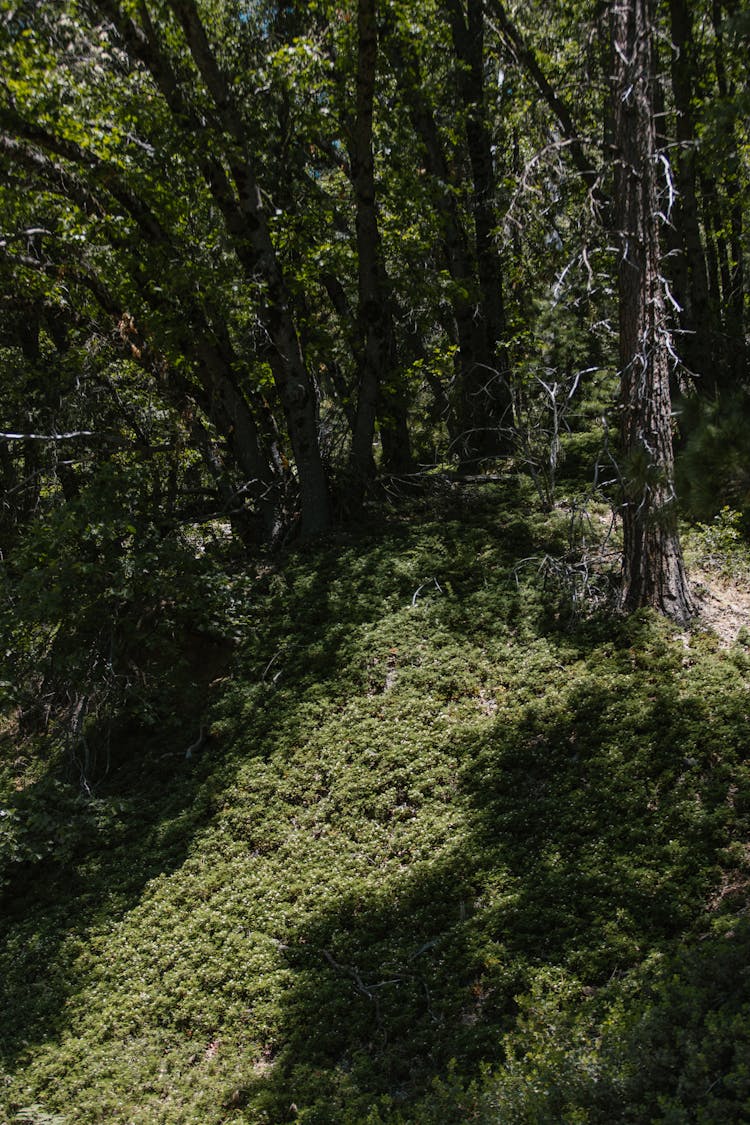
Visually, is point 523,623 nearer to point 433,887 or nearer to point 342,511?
point 433,887

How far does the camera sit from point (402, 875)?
221 inches

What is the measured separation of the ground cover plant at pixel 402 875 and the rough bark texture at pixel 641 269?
106 centimetres

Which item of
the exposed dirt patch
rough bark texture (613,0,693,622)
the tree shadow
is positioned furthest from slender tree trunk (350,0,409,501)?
the tree shadow

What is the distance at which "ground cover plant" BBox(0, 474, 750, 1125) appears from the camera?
4145mm

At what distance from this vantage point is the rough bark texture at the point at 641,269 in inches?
247

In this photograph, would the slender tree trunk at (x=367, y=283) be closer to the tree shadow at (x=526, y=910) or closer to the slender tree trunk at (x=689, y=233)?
the slender tree trunk at (x=689, y=233)

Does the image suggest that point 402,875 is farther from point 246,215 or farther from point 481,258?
point 481,258

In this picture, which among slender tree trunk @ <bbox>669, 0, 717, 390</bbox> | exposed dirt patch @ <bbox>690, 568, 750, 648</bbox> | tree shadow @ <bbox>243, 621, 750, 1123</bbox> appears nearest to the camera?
tree shadow @ <bbox>243, 621, 750, 1123</bbox>

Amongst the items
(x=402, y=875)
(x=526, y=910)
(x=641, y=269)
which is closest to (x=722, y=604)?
(x=641, y=269)

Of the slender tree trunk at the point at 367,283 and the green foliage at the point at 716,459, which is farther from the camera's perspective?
the slender tree trunk at the point at 367,283

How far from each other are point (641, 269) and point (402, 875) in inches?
199

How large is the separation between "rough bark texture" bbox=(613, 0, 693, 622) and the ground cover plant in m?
1.06

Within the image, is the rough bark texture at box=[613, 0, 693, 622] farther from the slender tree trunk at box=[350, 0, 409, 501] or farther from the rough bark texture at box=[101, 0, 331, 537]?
the rough bark texture at box=[101, 0, 331, 537]

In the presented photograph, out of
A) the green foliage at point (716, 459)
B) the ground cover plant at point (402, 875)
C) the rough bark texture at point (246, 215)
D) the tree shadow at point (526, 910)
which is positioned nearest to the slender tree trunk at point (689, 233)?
the ground cover plant at point (402, 875)
